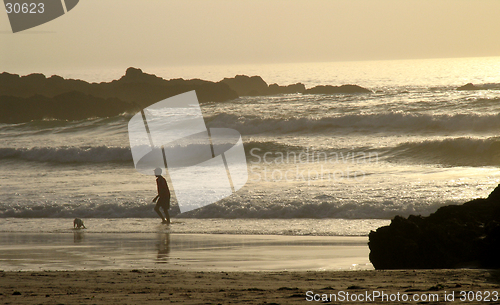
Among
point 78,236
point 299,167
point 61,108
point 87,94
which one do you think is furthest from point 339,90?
point 78,236

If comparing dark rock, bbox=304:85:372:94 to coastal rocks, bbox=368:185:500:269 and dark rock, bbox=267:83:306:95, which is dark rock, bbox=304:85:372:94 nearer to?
dark rock, bbox=267:83:306:95

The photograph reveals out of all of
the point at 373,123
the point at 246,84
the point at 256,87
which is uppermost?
the point at 246,84

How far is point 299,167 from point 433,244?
1121cm

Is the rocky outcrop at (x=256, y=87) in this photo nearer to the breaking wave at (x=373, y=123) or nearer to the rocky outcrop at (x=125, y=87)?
the rocky outcrop at (x=125, y=87)

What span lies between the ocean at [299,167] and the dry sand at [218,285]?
3.68m

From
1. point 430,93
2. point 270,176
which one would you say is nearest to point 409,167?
point 270,176

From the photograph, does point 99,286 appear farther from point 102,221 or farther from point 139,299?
point 102,221

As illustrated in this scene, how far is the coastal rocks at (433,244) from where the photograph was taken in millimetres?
5482

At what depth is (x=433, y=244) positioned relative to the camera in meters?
5.61

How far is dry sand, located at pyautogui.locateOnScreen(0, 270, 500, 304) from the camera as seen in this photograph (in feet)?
13.4

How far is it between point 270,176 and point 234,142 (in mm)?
10202

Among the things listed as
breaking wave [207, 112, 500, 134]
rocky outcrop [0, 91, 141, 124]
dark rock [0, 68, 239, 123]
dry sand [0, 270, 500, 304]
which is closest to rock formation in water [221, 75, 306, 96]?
dark rock [0, 68, 239, 123]

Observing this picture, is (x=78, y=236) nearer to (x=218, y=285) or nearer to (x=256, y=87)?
(x=218, y=285)

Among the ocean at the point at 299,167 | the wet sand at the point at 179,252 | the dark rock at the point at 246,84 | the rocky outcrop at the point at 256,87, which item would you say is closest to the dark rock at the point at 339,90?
the rocky outcrop at the point at 256,87
